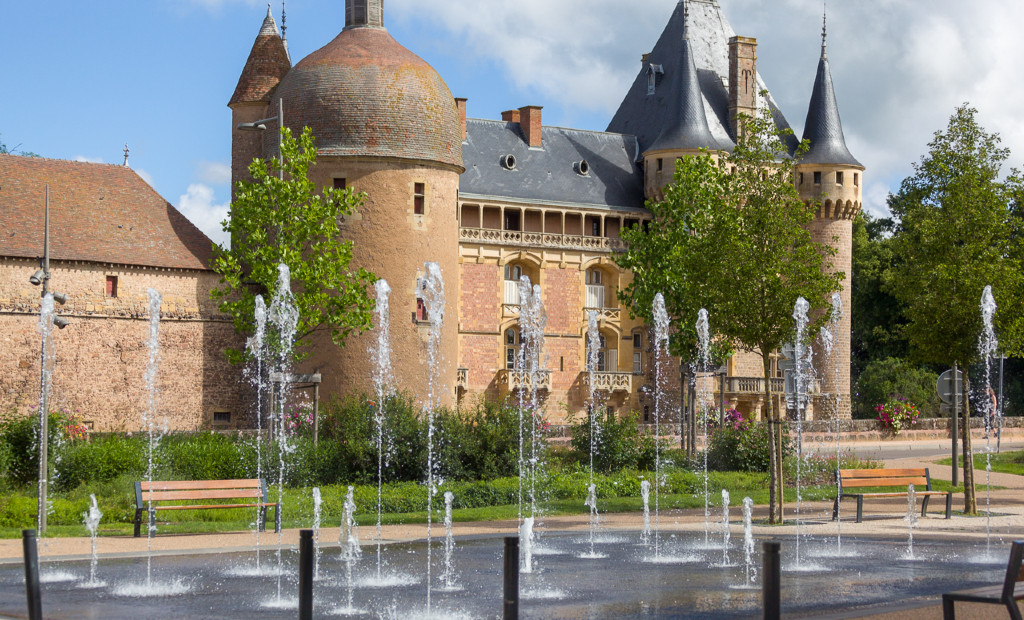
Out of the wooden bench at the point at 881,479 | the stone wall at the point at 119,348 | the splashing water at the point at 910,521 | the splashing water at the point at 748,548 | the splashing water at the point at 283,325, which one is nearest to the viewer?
the splashing water at the point at 748,548

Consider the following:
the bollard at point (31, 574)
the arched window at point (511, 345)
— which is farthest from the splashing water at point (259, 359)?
the arched window at point (511, 345)

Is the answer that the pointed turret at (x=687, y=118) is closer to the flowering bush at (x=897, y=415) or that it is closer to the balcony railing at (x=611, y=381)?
the balcony railing at (x=611, y=381)

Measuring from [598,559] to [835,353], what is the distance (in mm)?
41242

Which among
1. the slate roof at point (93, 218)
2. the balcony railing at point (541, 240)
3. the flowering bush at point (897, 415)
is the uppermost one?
the balcony railing at point (541, 240)

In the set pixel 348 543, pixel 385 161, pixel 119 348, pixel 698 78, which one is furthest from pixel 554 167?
pixel 348 543

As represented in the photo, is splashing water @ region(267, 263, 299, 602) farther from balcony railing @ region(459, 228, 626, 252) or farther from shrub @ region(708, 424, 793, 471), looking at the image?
balcony railing @ region(459, 228, 626, 252)

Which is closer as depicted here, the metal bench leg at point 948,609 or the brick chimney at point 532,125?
the metal bench leg at point 948,609

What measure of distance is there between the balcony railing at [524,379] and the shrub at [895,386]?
12.8 meters

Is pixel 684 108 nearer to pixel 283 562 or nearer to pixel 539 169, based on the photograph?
pixel 539 169

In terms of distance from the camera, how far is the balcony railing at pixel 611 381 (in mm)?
52281

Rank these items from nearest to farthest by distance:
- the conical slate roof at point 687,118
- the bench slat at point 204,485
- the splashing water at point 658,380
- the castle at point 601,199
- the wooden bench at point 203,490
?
the wooden bench at point 203,490
the bench slat at point 204,485
the splashing water at point 658,380
the castle at point 601,199
the conical slate roof at point 687,118

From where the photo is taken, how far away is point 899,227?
65188 millimetres

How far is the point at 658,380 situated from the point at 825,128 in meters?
12.4

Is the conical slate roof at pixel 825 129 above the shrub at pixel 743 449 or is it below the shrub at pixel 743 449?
above
